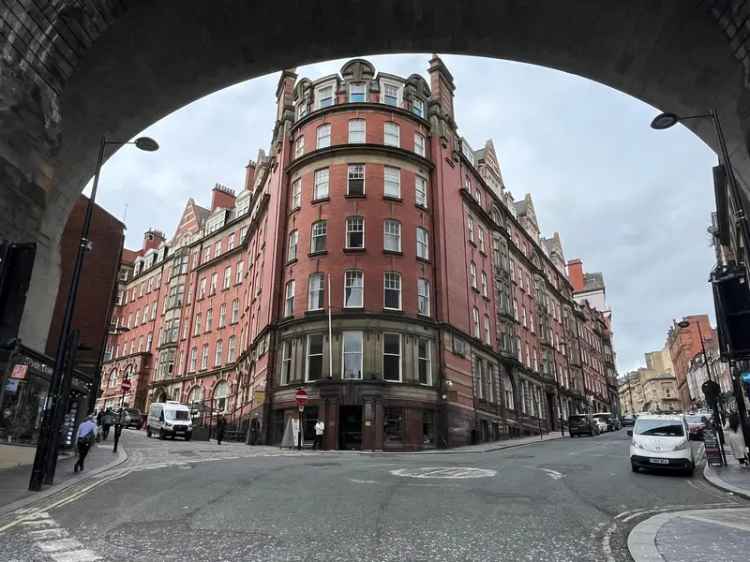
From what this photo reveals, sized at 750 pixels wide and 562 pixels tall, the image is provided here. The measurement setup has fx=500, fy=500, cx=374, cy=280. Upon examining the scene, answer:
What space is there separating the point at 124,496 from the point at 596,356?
8714cm

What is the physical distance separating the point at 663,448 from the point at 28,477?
17.3m

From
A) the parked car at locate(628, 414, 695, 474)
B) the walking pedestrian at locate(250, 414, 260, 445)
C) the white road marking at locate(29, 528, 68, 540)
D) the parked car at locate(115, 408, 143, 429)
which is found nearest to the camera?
the white road marking at locate(29, 528, 68, 540)

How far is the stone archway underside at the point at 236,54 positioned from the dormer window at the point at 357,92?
26.4m

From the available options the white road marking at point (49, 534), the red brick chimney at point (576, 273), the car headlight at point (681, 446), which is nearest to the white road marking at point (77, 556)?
the white road marking at point (49, 534)

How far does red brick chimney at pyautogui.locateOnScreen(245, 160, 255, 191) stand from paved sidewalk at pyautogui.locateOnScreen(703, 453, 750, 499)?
4912 cm

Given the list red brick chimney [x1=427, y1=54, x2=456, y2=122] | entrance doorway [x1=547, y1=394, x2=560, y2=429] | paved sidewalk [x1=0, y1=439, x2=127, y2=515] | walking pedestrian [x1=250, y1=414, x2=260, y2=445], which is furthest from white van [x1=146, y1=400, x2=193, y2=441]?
entrance doorway [x1=547, y1=394, x2=560, y2=429]

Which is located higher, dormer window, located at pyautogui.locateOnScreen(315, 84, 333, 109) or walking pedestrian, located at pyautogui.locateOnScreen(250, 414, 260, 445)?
dormer window, located at pyautogui.locateOnScreen(315, 84, 333, 109)

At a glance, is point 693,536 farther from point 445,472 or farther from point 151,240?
point 151,240

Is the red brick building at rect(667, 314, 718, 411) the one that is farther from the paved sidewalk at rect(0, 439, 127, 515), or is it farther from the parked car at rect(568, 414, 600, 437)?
the paved sidewalk at rect(0, 439, 127, 515)

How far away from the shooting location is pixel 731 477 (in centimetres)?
1355

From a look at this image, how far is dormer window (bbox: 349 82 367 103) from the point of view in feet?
114

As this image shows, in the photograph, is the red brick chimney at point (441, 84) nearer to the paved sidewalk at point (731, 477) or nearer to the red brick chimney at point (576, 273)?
the paved sidewalk at point (731, 477)

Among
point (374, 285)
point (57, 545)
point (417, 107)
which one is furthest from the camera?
point (417, 107)

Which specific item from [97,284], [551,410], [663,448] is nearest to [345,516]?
[663,448]
